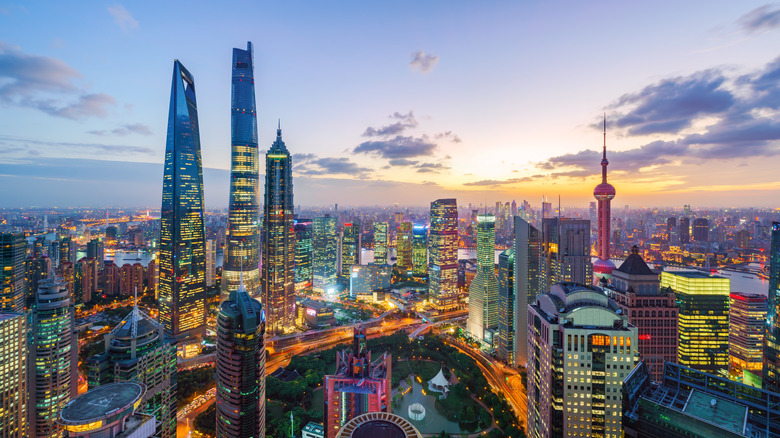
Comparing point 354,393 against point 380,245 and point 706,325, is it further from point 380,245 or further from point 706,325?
point 380,245

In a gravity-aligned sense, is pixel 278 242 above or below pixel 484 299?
above

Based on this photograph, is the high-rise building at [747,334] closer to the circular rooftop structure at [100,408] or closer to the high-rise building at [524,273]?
the high-rise building at [524,273]

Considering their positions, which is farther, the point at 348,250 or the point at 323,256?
the point at 348,250

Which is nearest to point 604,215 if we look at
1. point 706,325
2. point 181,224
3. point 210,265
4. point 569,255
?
point 569,255

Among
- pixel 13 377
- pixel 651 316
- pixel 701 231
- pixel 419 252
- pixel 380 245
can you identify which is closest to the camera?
pixel 13 377

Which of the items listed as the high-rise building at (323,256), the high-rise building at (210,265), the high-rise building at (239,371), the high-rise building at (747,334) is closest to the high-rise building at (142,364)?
the high-rise building at (239,371)

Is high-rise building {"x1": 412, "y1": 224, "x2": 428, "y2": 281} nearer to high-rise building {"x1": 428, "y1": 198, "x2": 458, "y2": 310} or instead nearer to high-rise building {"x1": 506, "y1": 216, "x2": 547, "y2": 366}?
high-rise building {"x1": 428, "y1": 198, "x2": 458, "y2": 310}

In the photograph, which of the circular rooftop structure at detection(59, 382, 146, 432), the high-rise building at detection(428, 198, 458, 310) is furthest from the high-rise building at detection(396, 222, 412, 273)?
the circular rooftop structure at detection(59, 382, 146, 432)
